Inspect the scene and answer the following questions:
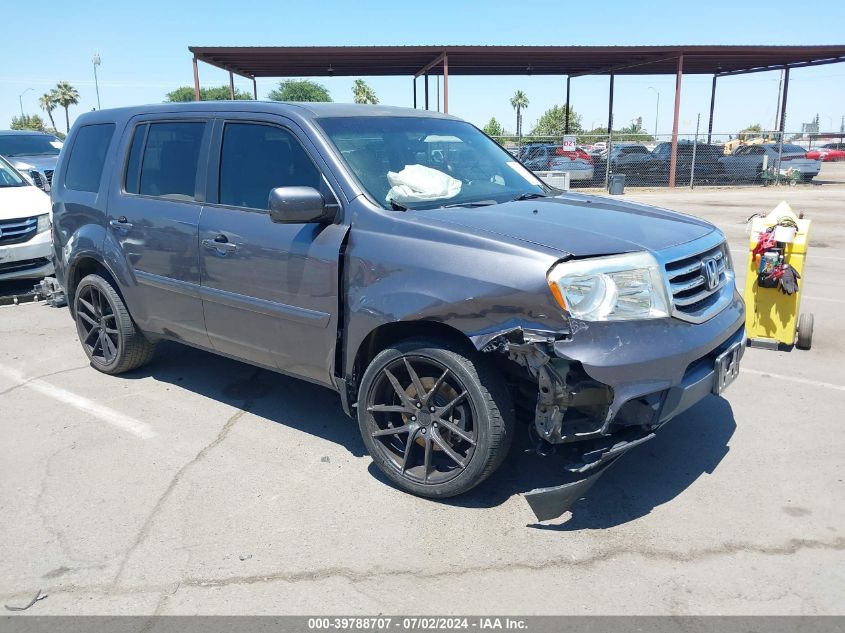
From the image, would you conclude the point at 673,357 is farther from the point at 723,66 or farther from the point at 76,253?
the point at 723,66

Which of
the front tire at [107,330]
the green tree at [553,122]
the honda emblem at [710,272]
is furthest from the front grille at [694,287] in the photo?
the green tree at [553,122]

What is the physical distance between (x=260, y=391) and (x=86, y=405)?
122cm

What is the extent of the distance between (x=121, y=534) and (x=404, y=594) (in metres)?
1.46

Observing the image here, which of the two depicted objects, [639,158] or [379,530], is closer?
[379,530]

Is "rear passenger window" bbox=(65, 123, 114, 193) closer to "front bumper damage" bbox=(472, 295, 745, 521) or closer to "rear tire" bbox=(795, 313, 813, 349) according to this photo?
"front bumper damage" bbox=(472, 295, 745, 521)

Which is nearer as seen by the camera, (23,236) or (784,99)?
(23,236)

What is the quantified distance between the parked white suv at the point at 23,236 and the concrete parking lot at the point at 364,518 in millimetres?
3528

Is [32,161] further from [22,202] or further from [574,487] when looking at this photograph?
[574,487]

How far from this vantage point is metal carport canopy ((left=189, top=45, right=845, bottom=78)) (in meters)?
23.2

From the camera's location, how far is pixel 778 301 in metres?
5.90

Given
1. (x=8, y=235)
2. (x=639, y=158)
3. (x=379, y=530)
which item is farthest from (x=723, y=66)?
(x=379, y=530)

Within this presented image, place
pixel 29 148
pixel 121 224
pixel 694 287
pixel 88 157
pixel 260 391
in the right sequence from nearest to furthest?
pixel 694 287
pixel 121 224
pixel 260 391
pixel 88 157
pixel 29 148

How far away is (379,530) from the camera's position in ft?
11.1

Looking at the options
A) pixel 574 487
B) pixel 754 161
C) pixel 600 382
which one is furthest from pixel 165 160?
pixel 754 161
